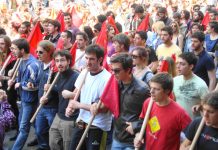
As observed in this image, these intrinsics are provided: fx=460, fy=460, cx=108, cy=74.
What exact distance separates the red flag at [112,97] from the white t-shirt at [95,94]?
0.85 feet

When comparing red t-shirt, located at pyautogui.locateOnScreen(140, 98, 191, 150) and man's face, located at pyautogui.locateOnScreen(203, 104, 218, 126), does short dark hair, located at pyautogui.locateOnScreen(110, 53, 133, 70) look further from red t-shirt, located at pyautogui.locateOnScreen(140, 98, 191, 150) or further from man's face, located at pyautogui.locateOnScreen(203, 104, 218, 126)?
man's face, located at pyautogui.locateOnScreen(203, 104, 218, 126)

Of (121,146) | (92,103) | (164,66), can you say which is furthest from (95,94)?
(164,66)

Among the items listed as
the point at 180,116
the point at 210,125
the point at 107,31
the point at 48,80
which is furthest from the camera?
the point at 107,31

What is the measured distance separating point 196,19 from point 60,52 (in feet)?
21.6

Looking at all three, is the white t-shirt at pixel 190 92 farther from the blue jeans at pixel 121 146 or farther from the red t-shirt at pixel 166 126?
the red t-shirt at pixel 166 126

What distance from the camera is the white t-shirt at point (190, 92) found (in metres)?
5.45

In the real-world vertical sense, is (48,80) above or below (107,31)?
below

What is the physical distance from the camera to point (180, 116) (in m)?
4.36

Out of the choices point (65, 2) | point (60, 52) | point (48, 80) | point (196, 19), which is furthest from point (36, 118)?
point (65, 2)

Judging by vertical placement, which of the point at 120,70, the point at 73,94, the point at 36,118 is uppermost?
the point at 120,70

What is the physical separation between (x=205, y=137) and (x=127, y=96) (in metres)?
1.23

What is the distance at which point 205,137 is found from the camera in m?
3.93

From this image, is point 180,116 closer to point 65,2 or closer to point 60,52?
point 60,52

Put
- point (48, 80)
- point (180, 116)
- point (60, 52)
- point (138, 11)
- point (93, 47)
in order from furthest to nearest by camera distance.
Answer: point (138, 11)
point (48, 80)
point (60, 52)
point (93, 47)
point (180, 116)
